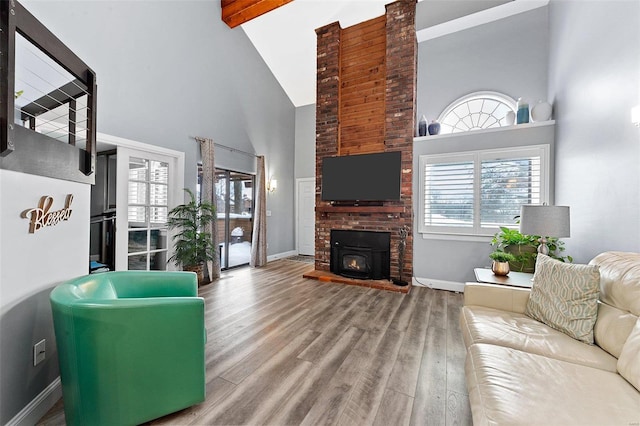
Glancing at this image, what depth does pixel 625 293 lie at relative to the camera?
148cm

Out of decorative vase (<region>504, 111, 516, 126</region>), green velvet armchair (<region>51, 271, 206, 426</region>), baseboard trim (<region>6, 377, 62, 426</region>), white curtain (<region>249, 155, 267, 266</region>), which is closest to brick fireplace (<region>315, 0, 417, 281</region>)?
decorative vase (<region>504, 111, 516, 126</region>)

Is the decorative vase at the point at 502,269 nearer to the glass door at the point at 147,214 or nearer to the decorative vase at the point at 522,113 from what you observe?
the decorative vase at the point at 522,113

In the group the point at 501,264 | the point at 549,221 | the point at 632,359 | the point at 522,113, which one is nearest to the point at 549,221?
the point at 549,221

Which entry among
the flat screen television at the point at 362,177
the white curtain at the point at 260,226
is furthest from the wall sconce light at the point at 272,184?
the flat screen television at the point at 362,177

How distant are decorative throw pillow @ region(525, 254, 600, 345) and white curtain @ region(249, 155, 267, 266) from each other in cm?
481

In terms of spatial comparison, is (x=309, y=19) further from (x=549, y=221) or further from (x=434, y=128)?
(x=549, y=221)

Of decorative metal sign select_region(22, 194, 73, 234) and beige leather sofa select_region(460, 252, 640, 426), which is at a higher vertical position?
decorative metal sign select_region(22, 194, 73, 234)

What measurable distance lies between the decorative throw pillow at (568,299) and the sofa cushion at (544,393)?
423 mm

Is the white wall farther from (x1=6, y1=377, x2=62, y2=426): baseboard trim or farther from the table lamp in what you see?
the table lamp

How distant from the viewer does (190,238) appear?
4.23 meters

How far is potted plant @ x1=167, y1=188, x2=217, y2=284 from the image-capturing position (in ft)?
13.6

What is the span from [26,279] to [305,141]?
6.31 metres

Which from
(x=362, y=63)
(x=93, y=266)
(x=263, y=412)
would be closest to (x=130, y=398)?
(x=263, y=412)

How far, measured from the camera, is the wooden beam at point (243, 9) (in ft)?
15.0
